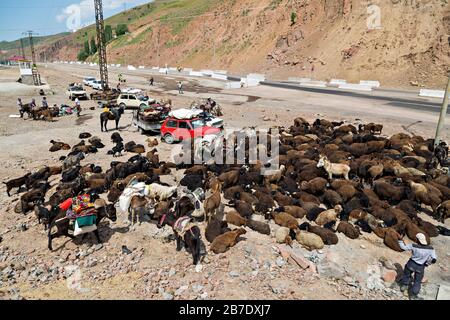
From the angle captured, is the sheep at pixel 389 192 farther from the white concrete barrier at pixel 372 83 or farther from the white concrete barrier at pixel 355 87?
the white concrete barrier at pixel 372 83

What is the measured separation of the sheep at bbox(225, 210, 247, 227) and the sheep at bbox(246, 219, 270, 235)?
0.19m

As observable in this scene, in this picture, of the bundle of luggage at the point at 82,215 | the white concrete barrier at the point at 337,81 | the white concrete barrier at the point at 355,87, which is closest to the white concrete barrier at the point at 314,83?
the white concrete barrier at the point at 337,81

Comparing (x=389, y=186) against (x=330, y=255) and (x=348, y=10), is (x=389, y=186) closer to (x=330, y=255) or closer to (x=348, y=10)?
(x=330, y=255)

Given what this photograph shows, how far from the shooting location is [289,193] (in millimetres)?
12789

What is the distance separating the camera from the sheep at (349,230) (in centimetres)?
1004

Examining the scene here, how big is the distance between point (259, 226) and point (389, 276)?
3.85 metres

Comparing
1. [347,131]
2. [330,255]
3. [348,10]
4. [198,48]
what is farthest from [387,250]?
[198,48]

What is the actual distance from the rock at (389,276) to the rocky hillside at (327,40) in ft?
131

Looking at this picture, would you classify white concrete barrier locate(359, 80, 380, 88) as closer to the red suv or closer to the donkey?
the red suv

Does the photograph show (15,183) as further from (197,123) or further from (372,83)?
(372,83)

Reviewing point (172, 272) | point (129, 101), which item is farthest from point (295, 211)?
point (129, 101)

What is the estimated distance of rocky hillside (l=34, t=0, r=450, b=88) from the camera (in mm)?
43438

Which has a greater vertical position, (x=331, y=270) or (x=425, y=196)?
(x=425, y=196)

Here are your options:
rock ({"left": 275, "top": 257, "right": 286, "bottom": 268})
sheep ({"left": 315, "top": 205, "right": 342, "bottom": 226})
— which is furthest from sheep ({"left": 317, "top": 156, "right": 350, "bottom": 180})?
rock ({"left": 275, "top": 257, "right": 286, "bottom": 268})
